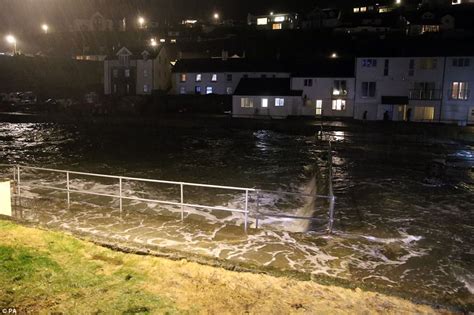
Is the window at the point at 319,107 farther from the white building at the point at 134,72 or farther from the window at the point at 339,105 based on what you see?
the white building at the point at 134,72

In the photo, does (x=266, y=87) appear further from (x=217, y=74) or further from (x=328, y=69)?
(x=217, y=74)

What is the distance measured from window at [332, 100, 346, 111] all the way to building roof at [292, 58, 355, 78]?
3516 millimetres

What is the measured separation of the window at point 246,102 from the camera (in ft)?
186

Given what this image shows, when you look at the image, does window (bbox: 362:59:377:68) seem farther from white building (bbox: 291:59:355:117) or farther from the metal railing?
the metal railing

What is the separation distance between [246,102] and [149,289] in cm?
5120

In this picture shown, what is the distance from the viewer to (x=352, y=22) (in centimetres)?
8981

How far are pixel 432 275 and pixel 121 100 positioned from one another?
60.8 m

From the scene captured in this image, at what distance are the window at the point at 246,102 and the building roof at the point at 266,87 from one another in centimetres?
88

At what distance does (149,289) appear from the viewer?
690cm

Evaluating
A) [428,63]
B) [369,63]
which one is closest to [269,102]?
[369,63]

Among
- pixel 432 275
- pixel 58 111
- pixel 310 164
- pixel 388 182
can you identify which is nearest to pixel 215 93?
pixel 58 111

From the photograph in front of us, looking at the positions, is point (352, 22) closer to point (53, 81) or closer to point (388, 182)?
point (53, 81)

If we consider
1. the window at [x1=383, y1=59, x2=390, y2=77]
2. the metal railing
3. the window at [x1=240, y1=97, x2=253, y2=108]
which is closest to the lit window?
the window at [x1=240, y1=97, x2=253, y2=108]

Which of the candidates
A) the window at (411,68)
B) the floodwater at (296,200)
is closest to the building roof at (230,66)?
the window at (411,68)
